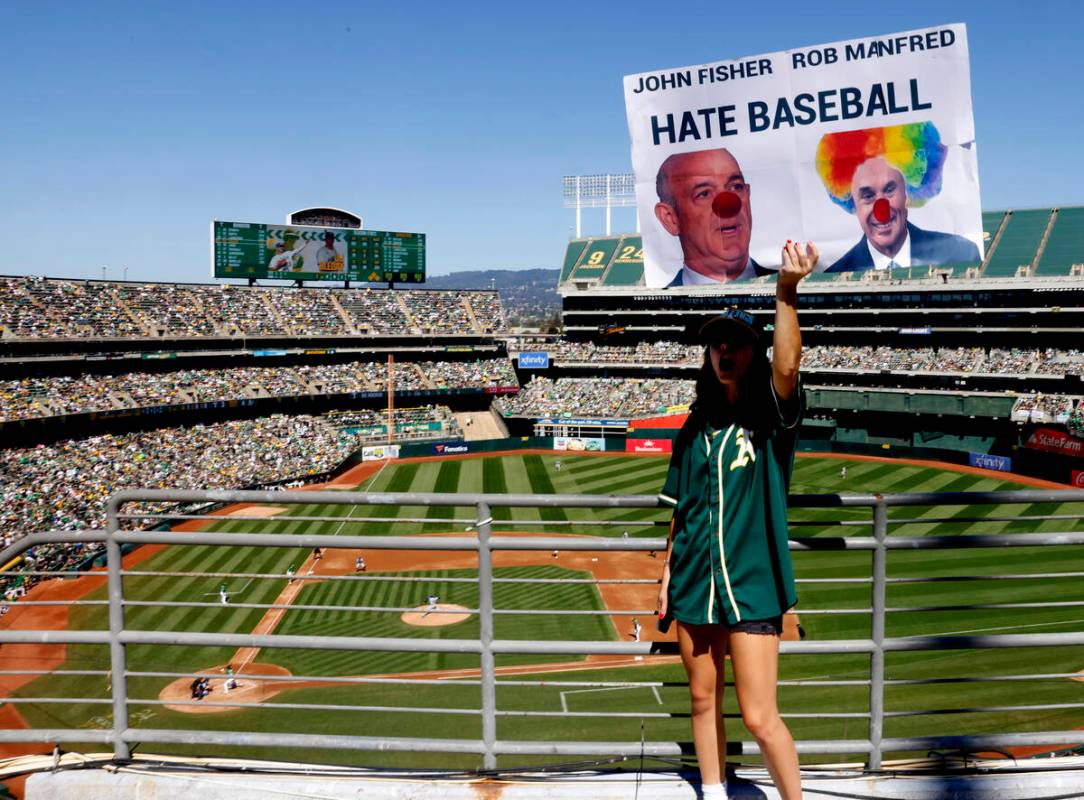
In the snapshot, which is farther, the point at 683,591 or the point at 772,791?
the point at 772,791

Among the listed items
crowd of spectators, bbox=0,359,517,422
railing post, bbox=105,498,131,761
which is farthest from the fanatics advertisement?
crowd of spectators, bbox=0,359,517,422

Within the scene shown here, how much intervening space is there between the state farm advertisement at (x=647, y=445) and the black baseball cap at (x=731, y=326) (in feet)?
158

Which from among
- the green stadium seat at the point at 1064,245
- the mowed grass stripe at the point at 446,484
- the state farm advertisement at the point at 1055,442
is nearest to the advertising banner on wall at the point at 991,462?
the state farm advertisement at the point at 1055,442

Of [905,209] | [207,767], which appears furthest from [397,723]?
[905,209]

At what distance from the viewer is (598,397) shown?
204 ft

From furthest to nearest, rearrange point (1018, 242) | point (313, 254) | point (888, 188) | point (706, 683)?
1. point (313, 254)
2. point (1018, 242)
3. point (888, 188)
4. point (706, 683)

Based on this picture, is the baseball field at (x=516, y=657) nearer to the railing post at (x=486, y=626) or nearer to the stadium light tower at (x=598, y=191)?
the railing post at (x=486, y=626)

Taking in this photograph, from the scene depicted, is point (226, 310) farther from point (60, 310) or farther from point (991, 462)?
point (991, 462)

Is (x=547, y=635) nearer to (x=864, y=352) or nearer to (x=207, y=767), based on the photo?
(x=207, y=767)

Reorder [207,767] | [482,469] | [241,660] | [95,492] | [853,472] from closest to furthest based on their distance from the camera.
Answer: [207,767] < [241,660] < [95,492] < [853,472] < [482,469]

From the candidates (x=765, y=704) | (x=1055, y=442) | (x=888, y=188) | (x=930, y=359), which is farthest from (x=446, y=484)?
(x=765, y=704)

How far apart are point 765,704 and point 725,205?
2.34m

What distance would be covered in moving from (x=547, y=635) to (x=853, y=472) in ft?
91.7

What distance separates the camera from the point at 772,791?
383 cm
